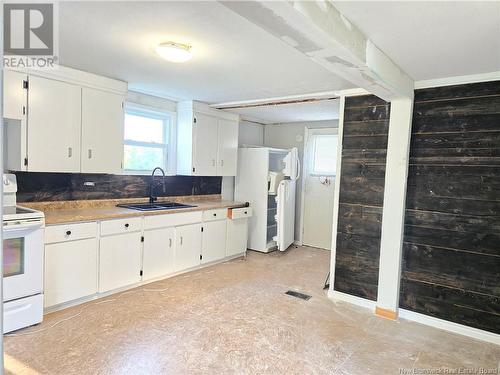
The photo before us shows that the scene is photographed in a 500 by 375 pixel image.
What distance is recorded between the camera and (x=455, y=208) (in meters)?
2.90

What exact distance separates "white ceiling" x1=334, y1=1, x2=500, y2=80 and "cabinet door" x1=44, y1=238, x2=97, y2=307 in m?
2.81

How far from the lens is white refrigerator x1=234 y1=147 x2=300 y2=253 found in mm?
5121

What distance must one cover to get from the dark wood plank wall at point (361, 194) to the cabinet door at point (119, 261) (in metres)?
2.13

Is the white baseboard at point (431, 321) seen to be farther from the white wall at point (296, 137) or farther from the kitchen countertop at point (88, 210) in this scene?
the white wall at point (296, 137)

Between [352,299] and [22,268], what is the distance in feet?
9.80

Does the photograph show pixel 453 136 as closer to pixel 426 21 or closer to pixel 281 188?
pixel 426 21

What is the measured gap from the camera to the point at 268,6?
4.46ft

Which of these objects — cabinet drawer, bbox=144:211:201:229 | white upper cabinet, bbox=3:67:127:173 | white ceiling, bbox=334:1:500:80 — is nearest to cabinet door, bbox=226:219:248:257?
cabinet drawer, bbox=144:211:201:229

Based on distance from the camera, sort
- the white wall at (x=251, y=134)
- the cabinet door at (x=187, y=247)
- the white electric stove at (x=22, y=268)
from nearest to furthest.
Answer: the white electric stove at (x=22, y=268) < the cabinet door at (x=187, y=247) < the white wall at (x=251, y=134)

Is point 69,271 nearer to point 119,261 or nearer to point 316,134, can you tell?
point 119,261

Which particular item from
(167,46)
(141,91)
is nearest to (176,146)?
(141,91)

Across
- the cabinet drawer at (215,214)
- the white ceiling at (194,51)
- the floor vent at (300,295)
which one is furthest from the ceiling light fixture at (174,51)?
the floor vent at (300,295)

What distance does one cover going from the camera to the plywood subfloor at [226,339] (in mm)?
2281

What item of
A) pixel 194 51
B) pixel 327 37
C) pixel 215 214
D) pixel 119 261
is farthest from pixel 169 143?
pixel 327 37
